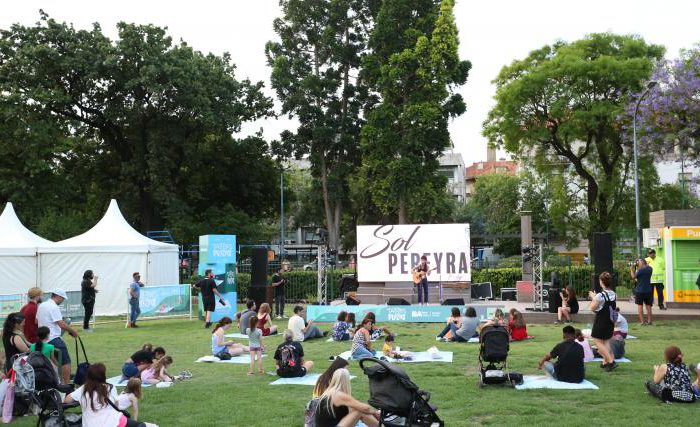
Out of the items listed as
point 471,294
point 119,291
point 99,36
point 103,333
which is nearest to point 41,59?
point 99,36

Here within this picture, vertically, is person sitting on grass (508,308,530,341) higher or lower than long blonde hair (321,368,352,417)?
lower

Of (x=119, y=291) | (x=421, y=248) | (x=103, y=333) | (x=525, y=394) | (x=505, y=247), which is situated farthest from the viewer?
(x=505, y=247)

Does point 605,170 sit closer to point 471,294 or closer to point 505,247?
point 471,294

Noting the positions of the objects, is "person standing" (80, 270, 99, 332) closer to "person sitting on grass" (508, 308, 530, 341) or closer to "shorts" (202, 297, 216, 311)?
"shorts" (202, 297, 216, 311)

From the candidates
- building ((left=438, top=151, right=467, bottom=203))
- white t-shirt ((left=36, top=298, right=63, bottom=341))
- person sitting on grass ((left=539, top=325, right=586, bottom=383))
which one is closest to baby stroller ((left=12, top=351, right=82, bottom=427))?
white t-shirt ((left=36, top=298, right=63, bottom=341))

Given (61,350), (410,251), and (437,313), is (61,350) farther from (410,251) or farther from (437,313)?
(410,251)

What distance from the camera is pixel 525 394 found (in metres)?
10.1

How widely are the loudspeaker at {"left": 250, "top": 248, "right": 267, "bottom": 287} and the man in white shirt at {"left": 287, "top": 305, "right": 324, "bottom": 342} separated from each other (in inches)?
214

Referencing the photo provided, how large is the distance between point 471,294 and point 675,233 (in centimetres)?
820

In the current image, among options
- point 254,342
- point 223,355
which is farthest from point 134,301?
point 254,342

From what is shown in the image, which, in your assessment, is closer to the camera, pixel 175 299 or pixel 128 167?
pixel 175 299

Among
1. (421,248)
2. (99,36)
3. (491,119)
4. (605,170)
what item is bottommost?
(421,248)

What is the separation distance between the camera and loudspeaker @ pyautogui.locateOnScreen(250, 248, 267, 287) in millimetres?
23125

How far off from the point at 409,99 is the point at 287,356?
99.2 ft
